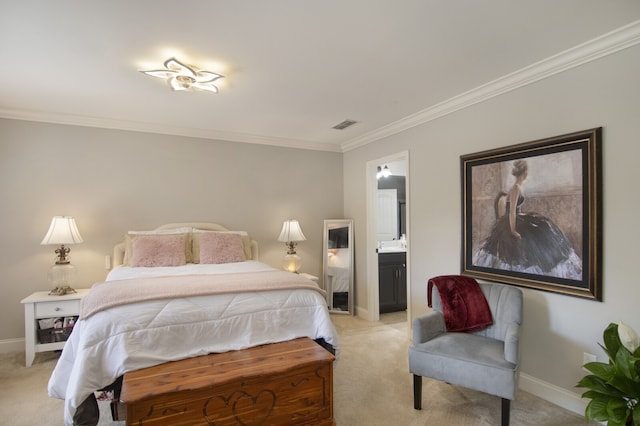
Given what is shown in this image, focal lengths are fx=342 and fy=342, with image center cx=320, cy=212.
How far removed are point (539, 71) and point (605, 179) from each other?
91cm


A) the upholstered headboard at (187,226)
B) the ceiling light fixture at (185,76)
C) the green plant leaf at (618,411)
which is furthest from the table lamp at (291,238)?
the green plant leaf at (618,411)

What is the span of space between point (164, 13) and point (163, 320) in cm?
179

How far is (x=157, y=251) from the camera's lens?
3539mm

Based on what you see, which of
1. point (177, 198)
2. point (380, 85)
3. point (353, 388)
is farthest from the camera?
point (177, 198)

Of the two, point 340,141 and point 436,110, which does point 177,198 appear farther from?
point 436,110

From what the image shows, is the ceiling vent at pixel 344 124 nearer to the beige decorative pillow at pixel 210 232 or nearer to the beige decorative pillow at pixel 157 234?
the beige decorative pillow at pixel 210 232

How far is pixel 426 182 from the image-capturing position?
359cm

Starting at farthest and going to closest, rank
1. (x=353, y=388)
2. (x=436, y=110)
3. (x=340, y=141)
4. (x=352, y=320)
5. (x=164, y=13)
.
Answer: (x=340, y=141) → (x=352, y=320) → (x=436, y=110) → (x=353, y=388) → (x=164, y=13)

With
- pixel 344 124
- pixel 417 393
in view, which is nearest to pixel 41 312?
pixel 417 393

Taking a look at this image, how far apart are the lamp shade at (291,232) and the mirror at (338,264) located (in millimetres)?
549

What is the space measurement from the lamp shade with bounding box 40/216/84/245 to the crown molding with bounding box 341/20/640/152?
11.8 ft

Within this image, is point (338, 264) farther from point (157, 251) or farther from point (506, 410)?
point (506, 410)

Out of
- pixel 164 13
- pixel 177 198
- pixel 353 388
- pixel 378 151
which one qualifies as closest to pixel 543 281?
pixel 353 388

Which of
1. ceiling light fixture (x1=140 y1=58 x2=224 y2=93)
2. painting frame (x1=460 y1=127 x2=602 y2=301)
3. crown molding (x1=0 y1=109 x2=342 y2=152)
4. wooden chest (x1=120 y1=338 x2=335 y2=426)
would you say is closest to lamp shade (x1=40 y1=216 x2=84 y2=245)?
crown molding (x1=0 y1=109 x2=342 y2=152)
